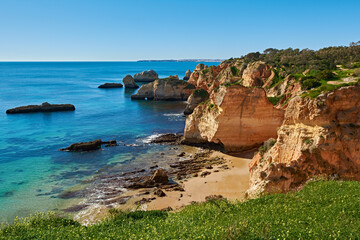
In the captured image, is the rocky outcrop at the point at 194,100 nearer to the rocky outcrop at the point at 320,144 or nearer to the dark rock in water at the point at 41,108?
the dark rock in water at the point at 41,108

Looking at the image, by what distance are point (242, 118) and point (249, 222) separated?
22796mm

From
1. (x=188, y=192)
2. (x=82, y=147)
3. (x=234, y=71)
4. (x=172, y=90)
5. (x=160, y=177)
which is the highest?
(x=234, y=71)

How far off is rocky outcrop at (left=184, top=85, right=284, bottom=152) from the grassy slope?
58.3 ft

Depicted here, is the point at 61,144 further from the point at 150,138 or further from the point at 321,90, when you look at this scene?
the point at 321,90

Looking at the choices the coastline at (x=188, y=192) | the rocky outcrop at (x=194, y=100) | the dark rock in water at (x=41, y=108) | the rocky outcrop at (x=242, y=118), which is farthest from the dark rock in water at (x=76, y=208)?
the dark rock in water at (x=41, y=108)

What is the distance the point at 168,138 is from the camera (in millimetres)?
44156

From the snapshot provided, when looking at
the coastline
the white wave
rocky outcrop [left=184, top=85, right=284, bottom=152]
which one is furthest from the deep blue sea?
rocky outcrop [left=184, top=85, right=284, bottom=152]

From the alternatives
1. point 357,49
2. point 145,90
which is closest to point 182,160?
point 357,49

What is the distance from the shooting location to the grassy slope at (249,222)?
11.1 meters

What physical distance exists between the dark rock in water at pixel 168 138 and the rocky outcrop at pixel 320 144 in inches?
909

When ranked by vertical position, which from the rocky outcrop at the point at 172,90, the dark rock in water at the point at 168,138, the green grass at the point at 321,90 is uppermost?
the green grass at the point at 321,90

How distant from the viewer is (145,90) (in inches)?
3489

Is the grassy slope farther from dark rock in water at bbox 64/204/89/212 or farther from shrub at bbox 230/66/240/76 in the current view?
shrub at bbox 230/66/240/76

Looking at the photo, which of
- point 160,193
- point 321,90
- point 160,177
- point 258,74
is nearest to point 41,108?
point 258,74
